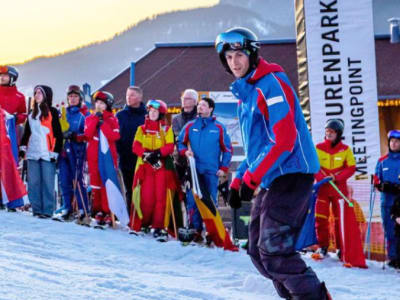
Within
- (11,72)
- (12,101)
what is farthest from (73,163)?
(11,72)

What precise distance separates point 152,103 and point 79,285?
149 inches

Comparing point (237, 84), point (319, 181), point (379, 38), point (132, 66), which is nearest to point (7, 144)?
point (319, 181)

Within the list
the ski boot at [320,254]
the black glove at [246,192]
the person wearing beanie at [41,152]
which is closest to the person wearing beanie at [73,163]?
the person wearing beanie at [41,152]

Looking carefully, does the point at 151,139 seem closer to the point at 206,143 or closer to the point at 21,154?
the point at 206,143

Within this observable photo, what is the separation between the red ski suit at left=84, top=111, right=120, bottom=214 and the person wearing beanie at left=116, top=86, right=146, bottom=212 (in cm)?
27

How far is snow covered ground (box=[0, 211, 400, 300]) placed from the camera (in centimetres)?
377

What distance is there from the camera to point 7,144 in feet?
23.4

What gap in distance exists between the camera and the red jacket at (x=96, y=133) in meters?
7.45

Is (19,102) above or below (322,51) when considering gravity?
below

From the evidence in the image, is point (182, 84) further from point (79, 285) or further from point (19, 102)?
point (79, 285)

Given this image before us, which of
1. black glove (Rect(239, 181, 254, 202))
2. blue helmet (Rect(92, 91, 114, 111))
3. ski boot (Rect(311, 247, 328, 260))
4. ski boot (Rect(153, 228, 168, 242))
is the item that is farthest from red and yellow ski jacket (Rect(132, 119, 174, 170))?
black glove (Rect(239, 181, 254, 202))

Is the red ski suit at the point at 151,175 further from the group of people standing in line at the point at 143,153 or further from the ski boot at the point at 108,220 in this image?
the ski boot at the point at 108,220

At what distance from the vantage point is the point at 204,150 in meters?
7.10

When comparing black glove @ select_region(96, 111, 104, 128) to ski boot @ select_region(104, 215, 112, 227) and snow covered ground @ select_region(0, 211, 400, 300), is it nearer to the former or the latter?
ski boot @ select_region(104, 215, 112, 227)
